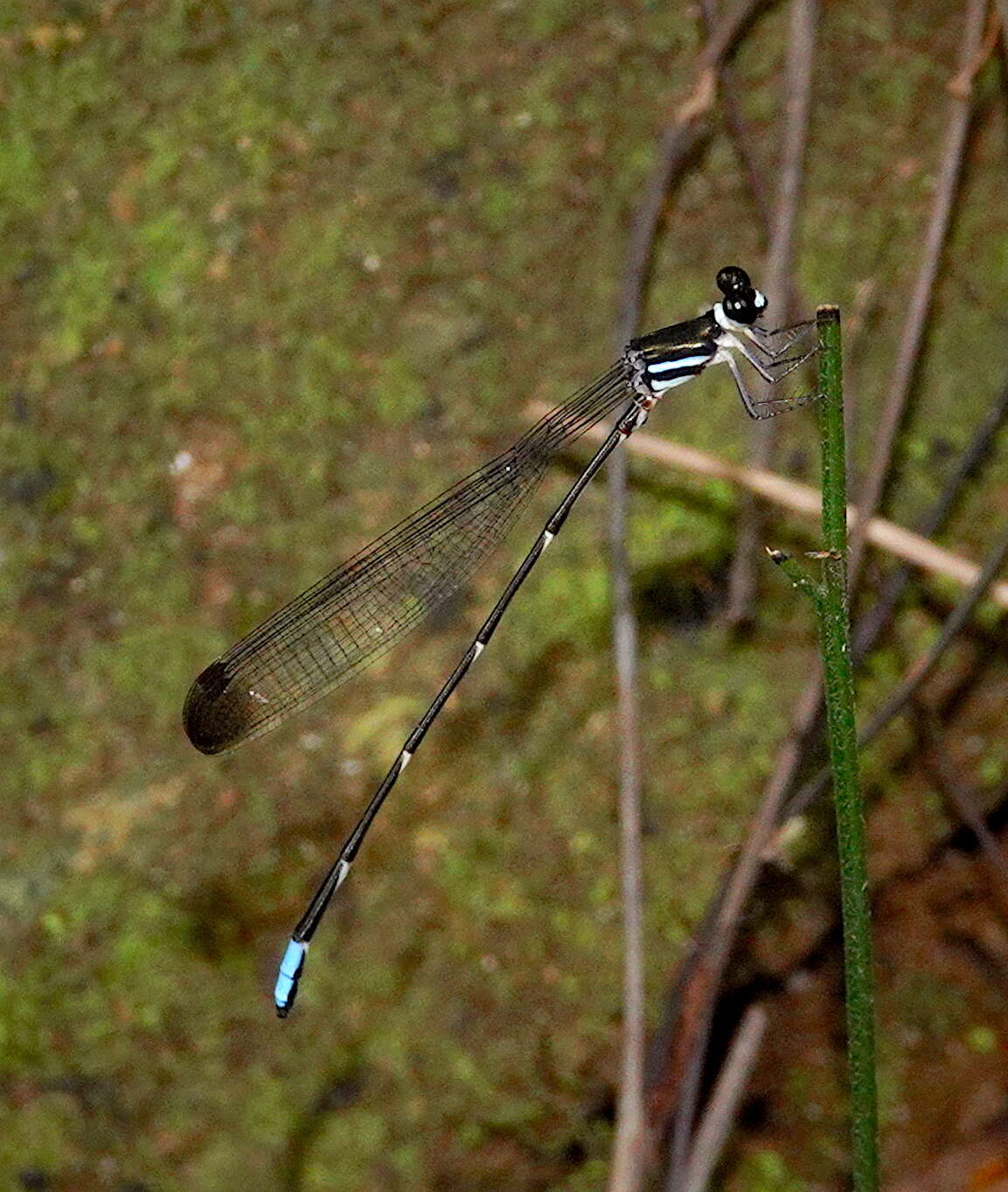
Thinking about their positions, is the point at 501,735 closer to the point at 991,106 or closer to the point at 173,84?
the point at 173,84

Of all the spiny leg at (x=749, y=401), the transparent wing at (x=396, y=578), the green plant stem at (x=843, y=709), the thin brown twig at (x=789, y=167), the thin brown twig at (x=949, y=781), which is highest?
the thin brown twig at (x=789, y=167)

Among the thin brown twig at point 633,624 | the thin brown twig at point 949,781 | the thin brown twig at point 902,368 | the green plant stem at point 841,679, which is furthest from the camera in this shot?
the thin brown twig at point 949,781

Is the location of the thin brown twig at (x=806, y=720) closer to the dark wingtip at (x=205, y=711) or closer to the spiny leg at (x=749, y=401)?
the spiny leg at (x=749, y=401)

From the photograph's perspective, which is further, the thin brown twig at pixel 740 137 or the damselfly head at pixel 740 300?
the thin brown twig at pixel 740 137

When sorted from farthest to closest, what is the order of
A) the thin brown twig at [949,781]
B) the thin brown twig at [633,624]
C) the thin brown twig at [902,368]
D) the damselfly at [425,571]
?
the thin brown twig at [949,781] < the thin brown twig at [902,368] < the thin brown twig at [633,624] < the damselfly at [425,571]

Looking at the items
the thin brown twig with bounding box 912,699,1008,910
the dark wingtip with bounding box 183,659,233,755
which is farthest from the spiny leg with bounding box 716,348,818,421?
the dark wingtip with bounding box 183,659,233,755

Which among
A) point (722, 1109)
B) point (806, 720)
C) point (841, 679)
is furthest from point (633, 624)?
point (841, 679)

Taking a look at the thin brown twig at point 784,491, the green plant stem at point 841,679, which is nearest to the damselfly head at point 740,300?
the thin brown twig at point 784,491

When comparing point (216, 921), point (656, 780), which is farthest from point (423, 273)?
point (216, 921)
